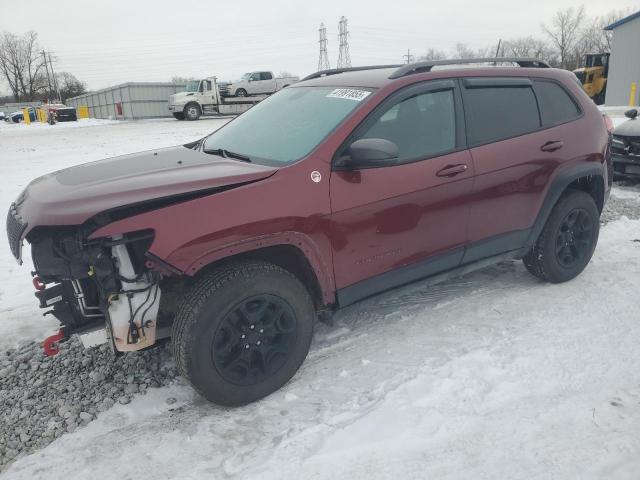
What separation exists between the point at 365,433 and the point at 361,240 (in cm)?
110

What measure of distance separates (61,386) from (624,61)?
30591mm

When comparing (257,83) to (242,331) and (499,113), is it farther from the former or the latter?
(242,331)

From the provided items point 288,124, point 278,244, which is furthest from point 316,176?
point 288,124

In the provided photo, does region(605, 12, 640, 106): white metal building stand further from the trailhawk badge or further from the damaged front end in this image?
the damaged front end

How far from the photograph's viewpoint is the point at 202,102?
95.2 ft

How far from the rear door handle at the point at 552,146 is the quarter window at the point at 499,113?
0.16 m

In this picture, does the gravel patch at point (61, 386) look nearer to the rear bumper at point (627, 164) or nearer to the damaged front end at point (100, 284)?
the damaged front end at point (100, 284)

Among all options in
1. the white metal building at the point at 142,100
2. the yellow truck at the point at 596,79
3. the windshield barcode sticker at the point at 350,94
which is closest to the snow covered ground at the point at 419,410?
the windshield barcode sticker at the point at 350,94

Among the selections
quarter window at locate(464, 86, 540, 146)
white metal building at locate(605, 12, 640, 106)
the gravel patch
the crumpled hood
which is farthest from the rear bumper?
white metal building at locate(605, 12, 640, 106)

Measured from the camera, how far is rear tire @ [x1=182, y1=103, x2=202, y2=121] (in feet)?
94.0

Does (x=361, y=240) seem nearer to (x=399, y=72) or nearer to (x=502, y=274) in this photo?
(x=399, y=72)

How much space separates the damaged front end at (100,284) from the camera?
8.36 ft

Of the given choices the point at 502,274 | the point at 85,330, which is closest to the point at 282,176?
the point at 85,330

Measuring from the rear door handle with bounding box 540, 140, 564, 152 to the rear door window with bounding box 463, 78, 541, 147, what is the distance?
153 mm
